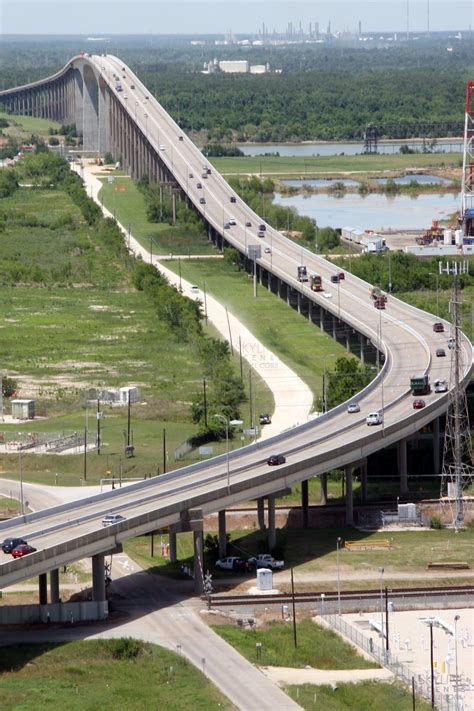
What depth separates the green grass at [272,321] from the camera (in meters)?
111

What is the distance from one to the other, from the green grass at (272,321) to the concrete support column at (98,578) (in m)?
35.3

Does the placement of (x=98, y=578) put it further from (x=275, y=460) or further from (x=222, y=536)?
(x=275, y=460)

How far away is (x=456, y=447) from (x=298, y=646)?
19.3 m

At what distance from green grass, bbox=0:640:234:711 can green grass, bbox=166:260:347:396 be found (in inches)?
1580

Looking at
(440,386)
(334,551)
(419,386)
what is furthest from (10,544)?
(440,386)

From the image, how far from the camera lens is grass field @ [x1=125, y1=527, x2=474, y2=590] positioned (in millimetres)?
71750

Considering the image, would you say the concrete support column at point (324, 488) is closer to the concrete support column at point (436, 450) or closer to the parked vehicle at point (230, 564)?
the concrete support column at point (436, 450)

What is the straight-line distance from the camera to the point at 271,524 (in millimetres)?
74562

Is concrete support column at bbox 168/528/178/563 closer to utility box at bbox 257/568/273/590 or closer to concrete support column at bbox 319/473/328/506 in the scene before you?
utility box at bbox 257/568/273/590

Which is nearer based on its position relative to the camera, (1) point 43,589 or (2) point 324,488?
(1) point 43,589

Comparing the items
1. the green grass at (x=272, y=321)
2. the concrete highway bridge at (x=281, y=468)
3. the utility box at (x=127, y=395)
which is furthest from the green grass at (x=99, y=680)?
the green grass at (x=272, y=321)

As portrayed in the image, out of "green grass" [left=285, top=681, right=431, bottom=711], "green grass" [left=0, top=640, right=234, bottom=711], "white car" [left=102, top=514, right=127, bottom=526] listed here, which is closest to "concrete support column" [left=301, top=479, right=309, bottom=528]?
"white car" [left=102, top=514, right=127, bottom=526]

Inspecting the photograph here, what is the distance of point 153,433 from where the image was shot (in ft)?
304

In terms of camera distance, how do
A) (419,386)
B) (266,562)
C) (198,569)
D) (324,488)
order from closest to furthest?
1. (198,569)
2. (266,562)
3. (324,488)
4. (419,386)
